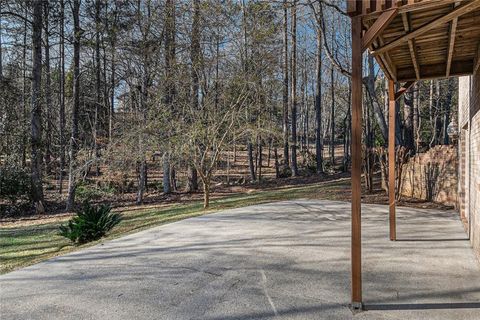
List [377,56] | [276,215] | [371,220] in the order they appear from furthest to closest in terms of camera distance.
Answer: [276,215] → [371,220] → [377,56]

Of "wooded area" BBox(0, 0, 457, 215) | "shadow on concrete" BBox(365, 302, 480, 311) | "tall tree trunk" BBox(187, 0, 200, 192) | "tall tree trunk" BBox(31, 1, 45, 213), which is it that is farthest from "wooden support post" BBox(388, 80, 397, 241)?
"tall tree trunk" BBox(31, 1, 45, 213)

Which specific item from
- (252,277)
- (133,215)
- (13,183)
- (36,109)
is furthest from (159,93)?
(252,277)

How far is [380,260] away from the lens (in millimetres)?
4484

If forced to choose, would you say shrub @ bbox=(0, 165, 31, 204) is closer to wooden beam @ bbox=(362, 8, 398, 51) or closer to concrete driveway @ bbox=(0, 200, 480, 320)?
concrete driveway @ bbox=(0, 200, 480, 320)

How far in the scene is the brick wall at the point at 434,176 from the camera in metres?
8.95

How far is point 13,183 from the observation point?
41.5ft

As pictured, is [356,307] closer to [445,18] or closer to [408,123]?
[445,18]

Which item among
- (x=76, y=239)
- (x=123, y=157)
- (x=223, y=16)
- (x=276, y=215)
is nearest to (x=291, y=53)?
(x=223, y=16)

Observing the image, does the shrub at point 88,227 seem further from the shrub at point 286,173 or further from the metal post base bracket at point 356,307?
the shrub at point 286,173

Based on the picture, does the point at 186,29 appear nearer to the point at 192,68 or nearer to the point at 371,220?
the point at 192,68

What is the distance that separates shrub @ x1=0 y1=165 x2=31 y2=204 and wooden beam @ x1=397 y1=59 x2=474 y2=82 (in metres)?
12.4

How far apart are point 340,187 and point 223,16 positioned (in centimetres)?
751

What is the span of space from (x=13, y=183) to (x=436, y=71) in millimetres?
13107

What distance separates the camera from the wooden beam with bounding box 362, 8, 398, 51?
2.90m
